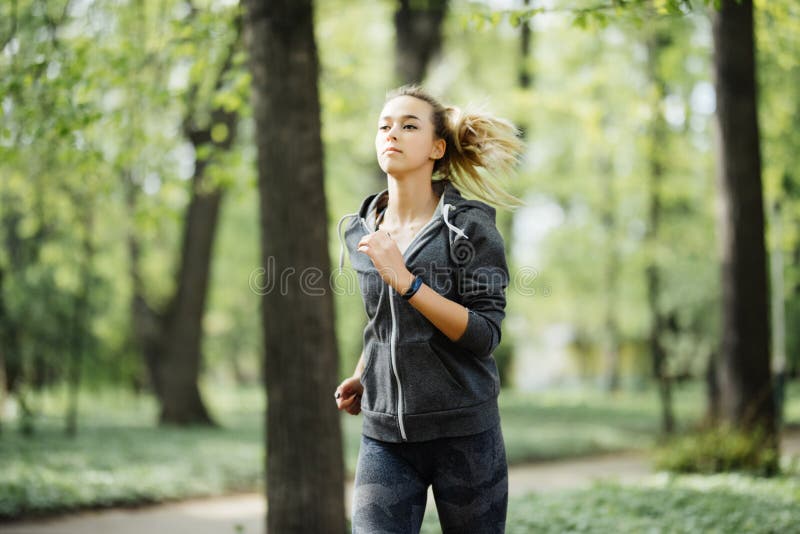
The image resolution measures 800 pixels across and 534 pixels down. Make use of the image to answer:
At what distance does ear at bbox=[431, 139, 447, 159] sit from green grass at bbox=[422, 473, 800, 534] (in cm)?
374

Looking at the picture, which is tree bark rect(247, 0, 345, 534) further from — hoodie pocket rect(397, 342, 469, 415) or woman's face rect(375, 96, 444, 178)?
hoodie pocket rect(397, 342, 469, 415)

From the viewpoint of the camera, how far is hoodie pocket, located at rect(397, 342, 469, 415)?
2.69 metres

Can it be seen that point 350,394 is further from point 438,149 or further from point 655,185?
point 655,185

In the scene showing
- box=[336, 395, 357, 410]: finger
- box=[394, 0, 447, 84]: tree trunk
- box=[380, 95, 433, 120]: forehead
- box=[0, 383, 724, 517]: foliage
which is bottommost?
box=[0, 383, 724, 517]: foliage

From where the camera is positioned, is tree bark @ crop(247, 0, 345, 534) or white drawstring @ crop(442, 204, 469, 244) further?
tree bark @ crop(247, 0, 345, 534)

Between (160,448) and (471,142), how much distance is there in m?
9.77

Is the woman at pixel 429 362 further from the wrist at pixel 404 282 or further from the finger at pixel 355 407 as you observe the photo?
the finger at pixel 355 407

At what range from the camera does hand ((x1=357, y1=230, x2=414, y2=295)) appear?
8.43 feet

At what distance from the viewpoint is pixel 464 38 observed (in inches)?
951

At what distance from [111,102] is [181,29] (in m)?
5.91

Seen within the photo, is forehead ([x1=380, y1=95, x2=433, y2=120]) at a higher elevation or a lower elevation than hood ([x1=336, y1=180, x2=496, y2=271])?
higher

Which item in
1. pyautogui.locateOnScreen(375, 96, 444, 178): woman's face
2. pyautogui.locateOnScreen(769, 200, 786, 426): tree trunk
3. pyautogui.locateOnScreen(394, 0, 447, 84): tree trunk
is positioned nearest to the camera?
pyautogui.locateOnScreen(375, 96, 444, 178): woman's face

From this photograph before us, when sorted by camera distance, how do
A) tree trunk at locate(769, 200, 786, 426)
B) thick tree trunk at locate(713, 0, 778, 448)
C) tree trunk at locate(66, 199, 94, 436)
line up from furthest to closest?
tree trunk at locate(769, 200, 786, 426) → tree trunk at locate(66, 199, 94, 436) → thick tree trunk at locate(713, 0, 778, 448)

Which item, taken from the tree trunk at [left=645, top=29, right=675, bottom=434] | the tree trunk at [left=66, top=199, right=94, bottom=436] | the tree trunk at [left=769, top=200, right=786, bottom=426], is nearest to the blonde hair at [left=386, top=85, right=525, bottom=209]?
the tree trunk at [left=66, top=199, right=94, bottom=436]
